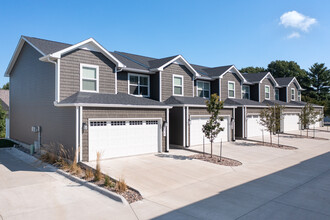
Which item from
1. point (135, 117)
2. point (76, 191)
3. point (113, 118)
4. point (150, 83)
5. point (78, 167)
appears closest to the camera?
point (76, 191)

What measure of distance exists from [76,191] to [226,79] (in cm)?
1743

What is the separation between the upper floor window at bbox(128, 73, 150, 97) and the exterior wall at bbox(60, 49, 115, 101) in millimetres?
2008

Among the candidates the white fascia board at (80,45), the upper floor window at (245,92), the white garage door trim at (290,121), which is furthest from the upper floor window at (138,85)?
the white garage door trim at (290,121)

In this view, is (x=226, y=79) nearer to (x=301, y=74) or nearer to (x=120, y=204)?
(x=120, y=204)

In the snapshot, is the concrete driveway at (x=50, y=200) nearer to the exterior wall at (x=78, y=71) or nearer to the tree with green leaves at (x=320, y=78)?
the exterior wall at (x=78, y=71)

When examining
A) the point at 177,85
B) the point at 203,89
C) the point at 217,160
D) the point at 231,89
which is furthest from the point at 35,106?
the point at 231,89

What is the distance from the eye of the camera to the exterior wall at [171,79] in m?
17.7

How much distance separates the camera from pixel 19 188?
8.52m

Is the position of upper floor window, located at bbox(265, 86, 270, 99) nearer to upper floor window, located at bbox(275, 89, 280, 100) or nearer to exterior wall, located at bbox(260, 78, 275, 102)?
exterior wall, located at bbox(260, 78, 275, 102)

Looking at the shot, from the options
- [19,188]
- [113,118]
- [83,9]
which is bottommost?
[19,188]

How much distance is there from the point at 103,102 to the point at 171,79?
7.10 meters

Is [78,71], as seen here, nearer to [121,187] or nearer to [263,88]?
[121,187]

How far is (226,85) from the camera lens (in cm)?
2248

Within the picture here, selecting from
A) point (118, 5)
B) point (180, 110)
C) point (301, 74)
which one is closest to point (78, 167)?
point (180, 110)
